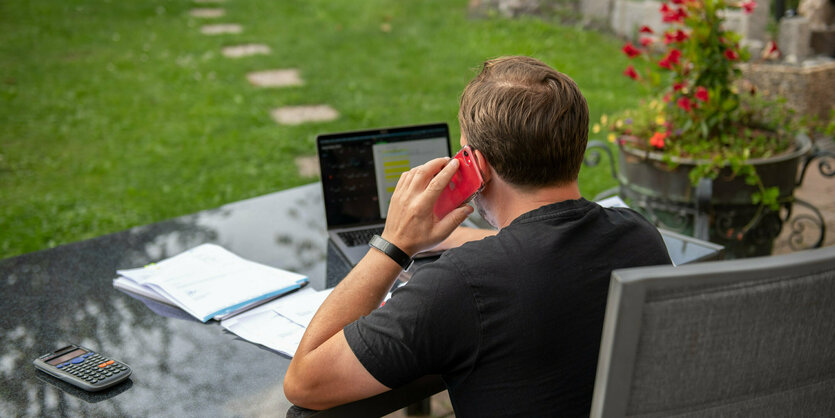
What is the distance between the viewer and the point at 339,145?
229cm

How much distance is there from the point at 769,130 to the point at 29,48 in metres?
7.02

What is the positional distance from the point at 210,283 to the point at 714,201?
2.24 m

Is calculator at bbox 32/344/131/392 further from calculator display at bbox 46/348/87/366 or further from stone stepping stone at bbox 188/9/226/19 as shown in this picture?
stone stepping stone at bbox 188/9/226/19

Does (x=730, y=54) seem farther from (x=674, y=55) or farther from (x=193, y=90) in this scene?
(x=193, y=90)

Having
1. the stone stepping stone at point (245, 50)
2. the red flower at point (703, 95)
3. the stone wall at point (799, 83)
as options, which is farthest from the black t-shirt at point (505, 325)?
the stone stepping stone at point (245, 50)

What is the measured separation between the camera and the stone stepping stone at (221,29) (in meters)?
8.18

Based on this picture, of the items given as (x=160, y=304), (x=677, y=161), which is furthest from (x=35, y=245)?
(x=677, y=161)

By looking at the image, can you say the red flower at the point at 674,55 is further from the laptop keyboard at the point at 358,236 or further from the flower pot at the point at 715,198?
the laptop keyboard at the point at 358,236

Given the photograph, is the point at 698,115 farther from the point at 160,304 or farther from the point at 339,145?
the point at 160,304

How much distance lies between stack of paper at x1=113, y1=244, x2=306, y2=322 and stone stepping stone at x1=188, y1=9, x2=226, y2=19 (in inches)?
288

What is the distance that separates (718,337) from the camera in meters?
0.98

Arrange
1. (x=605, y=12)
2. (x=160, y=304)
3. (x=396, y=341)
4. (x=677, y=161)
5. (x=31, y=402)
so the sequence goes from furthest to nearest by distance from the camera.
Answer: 1. (x=605, y=12)
2. (x=677, y=161)
3. (x=160, y=304)
4. (x=31, y=402)
5. (x=396, y=341)

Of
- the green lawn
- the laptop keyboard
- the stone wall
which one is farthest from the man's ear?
the stone wall

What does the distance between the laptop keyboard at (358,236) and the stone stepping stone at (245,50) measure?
5.56m
